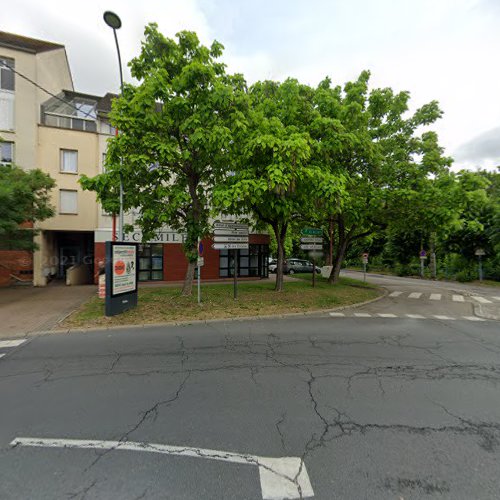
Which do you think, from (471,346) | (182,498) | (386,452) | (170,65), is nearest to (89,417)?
(182,498)

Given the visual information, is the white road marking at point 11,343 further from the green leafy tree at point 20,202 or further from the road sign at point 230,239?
the road sign at point 230,239

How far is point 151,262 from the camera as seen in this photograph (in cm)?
1719

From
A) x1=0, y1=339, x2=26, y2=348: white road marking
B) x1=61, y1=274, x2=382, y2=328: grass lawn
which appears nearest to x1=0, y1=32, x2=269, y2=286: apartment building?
x1=61, y1=274, x2=382, y2=328: grass lawn

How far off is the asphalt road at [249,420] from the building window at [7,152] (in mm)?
14682

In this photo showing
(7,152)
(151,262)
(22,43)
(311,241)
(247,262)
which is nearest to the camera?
(311,241)

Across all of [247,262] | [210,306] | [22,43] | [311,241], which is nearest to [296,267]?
[247,262]

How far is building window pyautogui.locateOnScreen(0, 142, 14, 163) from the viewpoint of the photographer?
1491 cm

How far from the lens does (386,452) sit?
257 cm

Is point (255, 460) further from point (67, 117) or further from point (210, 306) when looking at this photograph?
point (67, 117)

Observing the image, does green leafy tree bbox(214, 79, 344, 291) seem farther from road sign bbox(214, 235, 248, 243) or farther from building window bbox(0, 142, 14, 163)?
building window bbox(0, 142, 14, 163)

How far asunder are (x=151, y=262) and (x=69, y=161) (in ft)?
25.8

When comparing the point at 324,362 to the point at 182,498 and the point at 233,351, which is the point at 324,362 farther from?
the point at 182,498

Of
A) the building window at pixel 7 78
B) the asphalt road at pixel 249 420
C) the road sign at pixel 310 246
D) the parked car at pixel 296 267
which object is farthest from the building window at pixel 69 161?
the parked car at pixel 296 267

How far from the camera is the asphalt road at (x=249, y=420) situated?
223cm
